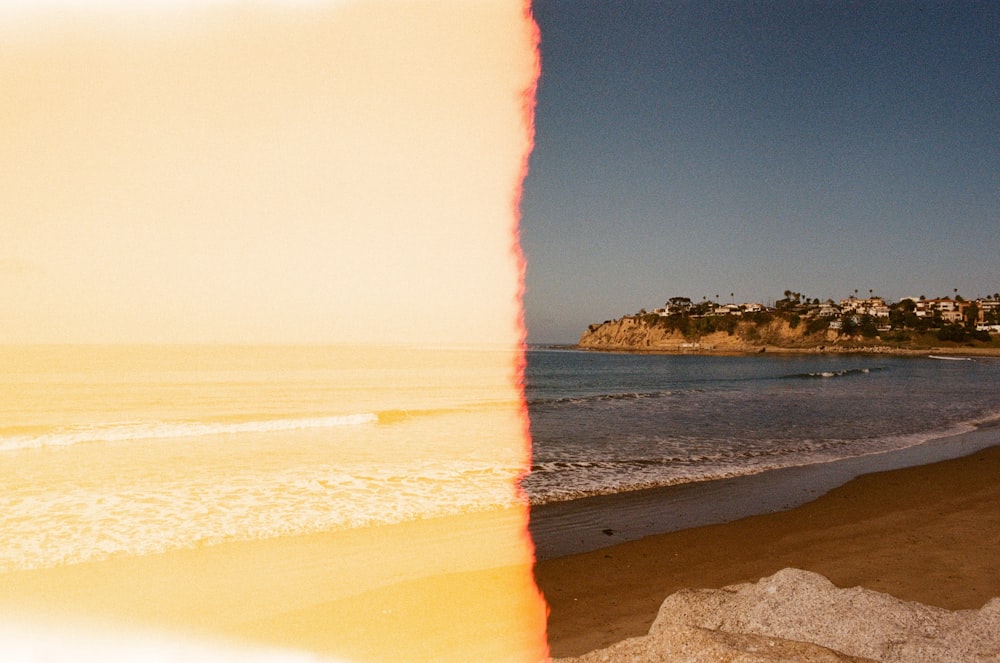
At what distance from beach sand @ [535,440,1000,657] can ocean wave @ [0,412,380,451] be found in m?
17.2

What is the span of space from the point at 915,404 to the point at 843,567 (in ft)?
98.4

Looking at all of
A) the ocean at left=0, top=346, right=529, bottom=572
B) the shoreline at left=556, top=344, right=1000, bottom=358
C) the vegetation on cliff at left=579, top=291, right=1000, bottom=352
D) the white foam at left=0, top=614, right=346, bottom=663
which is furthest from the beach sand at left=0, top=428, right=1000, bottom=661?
the vegetation on cliff at left=579, top=291, right=1000, bottom=352

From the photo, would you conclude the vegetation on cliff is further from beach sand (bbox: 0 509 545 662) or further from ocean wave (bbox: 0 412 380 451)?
beach sand (bbox: 0 509 545 662)

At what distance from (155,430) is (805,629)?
22.6 m

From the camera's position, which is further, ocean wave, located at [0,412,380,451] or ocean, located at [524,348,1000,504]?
ocean wave, located at [0,412,380,451]

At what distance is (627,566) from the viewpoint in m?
8.15

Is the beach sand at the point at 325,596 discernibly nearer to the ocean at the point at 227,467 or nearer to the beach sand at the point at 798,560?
the beach sand at the point at 798,560

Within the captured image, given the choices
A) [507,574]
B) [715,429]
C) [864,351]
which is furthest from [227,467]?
Result: [864,351]

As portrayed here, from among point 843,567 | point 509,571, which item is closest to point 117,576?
point 509,571

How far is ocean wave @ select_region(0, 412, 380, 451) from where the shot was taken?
1942cm

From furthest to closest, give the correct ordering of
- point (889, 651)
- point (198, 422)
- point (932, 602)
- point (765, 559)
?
point (198, 422), point (765, 559), point (932, 602), point (889, 651)

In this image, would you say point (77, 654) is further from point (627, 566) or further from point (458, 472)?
point (458, 472)

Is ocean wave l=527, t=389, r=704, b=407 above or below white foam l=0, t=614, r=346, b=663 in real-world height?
below

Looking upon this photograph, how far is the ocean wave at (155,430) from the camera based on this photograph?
63.7 ft
